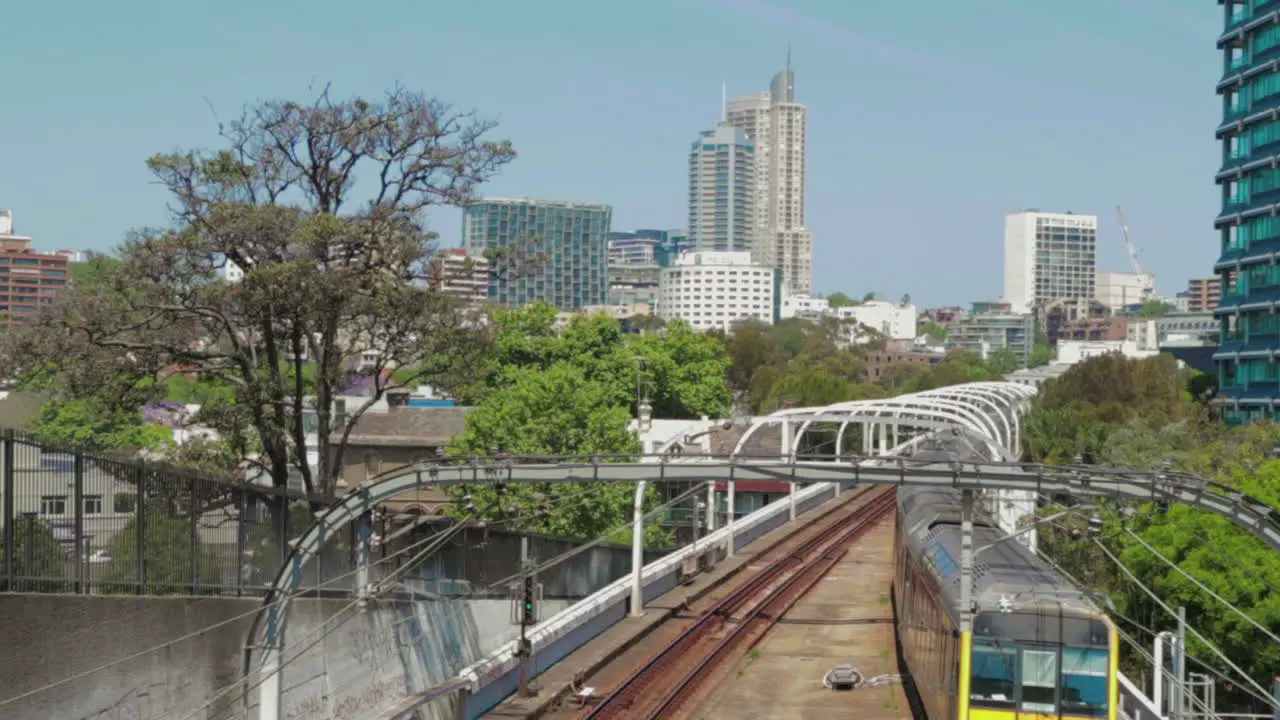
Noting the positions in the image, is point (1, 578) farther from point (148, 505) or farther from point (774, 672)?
point (774, 672)

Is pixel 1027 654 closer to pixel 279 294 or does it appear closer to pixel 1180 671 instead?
pixel 1180 671

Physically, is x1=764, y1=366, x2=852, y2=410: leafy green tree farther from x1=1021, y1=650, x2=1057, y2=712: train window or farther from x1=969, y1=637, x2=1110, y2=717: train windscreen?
x1=1021, y1=650, x2=1057, y2=712: train window

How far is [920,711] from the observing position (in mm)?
22453

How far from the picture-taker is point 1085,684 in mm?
16734

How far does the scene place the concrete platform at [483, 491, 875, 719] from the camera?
21256 mm

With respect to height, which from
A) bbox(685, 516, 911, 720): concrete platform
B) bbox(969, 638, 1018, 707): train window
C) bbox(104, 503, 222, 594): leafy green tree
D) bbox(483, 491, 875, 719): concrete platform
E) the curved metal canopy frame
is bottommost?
bbox(685, 516, 911, 720): concrete platform

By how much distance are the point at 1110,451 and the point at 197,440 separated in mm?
33730

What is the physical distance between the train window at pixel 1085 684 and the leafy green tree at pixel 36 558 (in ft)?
37.9

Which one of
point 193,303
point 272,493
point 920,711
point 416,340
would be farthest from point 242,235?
point 920,711

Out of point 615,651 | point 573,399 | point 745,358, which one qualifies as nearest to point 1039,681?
point 615,651

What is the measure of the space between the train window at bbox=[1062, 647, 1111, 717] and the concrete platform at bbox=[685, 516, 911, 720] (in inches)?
238

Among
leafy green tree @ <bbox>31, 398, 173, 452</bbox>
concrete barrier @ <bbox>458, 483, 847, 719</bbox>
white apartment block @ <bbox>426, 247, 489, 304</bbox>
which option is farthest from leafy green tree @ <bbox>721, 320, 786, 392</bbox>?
white apartment block @ <bbox>426, 247, 489, 304</bbox>

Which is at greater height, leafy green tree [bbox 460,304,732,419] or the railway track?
leafy green tree [bbox 460,304,732,419]

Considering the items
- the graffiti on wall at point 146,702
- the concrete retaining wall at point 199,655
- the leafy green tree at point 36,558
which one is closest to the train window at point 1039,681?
the concrete retaining wall at point 199,655
